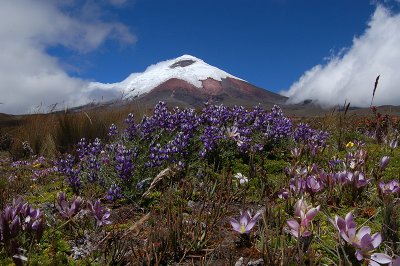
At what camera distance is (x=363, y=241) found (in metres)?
2.18

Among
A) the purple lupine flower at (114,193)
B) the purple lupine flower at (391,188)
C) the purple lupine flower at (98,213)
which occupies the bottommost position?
the purple lupine flower at (114,193)

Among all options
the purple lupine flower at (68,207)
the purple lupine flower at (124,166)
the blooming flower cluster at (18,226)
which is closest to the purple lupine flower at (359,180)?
the purple lupine flower at (124,166)

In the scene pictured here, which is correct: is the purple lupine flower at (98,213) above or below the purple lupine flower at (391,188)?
below

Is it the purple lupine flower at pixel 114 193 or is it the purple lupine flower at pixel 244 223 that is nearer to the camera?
the purple lupine flower at pixel 244 223

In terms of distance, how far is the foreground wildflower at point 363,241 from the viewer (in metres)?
2.13

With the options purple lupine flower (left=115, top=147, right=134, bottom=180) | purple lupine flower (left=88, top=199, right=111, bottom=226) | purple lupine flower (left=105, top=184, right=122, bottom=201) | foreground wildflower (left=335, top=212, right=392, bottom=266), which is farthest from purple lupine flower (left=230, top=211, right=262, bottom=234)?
purple lupine flower (left=115, top=147, right=134, bottom=180)

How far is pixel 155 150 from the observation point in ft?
15.9

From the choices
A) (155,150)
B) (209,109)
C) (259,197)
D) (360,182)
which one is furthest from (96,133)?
(360,182)

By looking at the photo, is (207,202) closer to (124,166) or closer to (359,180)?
(124,166)

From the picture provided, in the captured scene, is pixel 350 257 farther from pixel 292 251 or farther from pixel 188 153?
pixel 188 153

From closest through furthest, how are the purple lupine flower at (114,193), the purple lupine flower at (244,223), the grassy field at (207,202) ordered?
the grassy field at (207,202), the purple lupine flower at (244,223), the purple lupine flower at (114,193)

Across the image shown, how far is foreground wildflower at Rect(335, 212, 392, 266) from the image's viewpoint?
213 centimetres

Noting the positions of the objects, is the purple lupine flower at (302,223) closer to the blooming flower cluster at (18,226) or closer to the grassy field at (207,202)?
the grassy field at (207,202)

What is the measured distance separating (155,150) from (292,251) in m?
2.55
